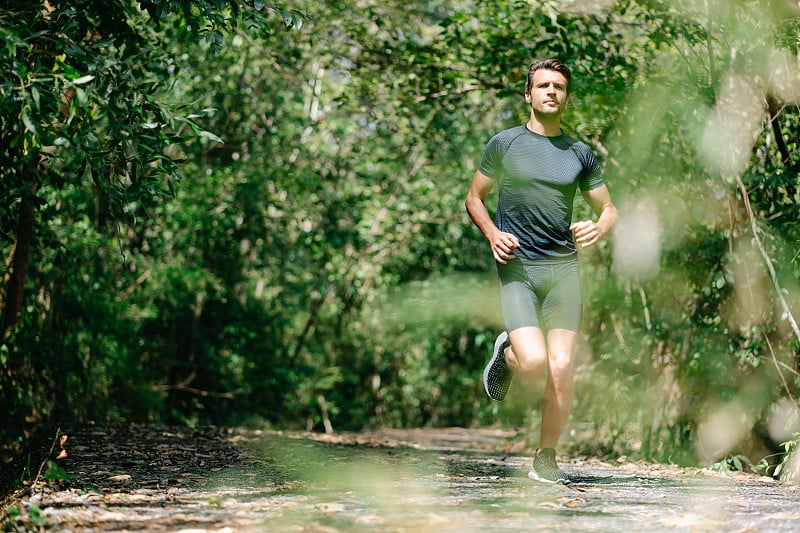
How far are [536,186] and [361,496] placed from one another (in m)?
1.81

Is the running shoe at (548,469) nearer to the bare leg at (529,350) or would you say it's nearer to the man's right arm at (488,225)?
the bare leg at (529,350)

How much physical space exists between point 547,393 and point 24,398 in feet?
19.7

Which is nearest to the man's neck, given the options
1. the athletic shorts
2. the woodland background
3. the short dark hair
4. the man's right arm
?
the short dark hair

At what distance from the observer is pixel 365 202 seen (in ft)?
52.6

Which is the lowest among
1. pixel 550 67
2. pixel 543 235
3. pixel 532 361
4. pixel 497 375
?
pixel 497 375

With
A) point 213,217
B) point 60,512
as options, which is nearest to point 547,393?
point 60,512

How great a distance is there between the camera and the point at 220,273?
15.6 metres

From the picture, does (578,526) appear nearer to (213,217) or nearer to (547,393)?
(547,393)

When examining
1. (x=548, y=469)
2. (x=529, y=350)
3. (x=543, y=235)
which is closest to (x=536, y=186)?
(x=543, y=235)

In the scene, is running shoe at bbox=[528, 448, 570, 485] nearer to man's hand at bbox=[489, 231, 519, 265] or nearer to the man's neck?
man's hand at bbox=[489, 231, 519, 265]

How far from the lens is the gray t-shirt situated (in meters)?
4.76

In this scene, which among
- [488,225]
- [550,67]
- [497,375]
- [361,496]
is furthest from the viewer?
[497,375]

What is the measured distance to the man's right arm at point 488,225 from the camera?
182 inches

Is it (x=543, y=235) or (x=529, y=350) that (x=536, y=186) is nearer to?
(x=543, y=235)
